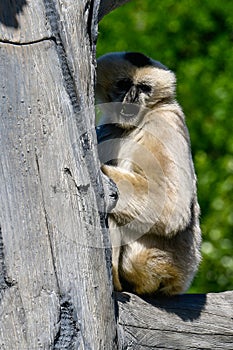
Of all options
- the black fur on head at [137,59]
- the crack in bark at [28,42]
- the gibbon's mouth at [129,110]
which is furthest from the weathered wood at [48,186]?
the black fur on head at [137,59]

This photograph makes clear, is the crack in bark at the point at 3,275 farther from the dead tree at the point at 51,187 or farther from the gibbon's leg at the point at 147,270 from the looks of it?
the gibbon's leg at the point at 147,270

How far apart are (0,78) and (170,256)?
69.7 inches

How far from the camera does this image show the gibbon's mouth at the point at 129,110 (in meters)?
4.32

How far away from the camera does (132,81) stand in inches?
173

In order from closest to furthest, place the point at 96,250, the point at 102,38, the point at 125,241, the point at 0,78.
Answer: the point at 0,78, the point at 96,250, the point at 125,241, the point at 102,38

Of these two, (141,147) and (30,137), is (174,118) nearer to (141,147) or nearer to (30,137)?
(141,147)

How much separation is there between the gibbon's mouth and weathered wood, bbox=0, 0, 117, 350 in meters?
1.39

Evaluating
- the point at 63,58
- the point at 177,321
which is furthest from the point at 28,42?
the point at 177,321

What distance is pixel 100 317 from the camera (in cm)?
292

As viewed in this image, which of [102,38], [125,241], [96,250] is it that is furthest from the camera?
[102,38]

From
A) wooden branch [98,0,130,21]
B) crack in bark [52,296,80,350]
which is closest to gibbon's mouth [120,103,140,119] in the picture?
wooden branch [98,0,130,21]

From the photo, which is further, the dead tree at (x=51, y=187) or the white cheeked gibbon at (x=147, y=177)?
the white cheeked gibbon at (x=147, y=177)

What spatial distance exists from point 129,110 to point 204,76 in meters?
3.88

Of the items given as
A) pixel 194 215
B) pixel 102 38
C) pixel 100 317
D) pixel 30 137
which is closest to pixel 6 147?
pixel 30 137
